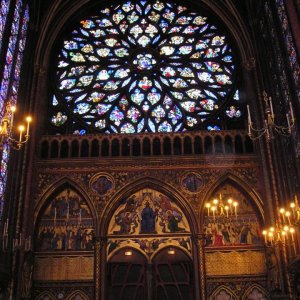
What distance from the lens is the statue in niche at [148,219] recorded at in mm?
17486

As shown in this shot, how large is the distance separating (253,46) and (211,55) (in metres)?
Answer: 2.18

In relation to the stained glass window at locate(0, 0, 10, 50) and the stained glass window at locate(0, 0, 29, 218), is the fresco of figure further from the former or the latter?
the stained glass window at locate(0, 0, 10, 50)

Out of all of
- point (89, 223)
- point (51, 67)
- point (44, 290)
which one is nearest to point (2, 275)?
point (44, 290)

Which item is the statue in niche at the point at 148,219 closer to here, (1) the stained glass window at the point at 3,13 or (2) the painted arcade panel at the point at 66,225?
(2) the painted arcade panel at the point at 66,225

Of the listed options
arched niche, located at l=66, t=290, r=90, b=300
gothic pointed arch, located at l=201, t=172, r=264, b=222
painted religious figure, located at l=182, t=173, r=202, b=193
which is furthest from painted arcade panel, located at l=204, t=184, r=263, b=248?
arched niche, located at l=66, t=290, r=90, b=300

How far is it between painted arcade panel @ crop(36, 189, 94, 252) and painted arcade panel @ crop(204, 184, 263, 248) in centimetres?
430

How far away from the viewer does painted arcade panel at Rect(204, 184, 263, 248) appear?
17.3 meters

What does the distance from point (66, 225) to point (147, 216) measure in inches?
117

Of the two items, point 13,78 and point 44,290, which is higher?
point 13,78

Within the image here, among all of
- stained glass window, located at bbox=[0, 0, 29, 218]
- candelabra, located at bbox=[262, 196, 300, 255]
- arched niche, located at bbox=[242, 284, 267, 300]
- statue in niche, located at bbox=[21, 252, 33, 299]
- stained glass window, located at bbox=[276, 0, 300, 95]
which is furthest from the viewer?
arched niche, located at bbox=[242, 284, 267, 300]

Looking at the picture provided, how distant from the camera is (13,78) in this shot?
16.5 metres

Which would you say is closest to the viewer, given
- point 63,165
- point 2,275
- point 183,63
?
point 2,275

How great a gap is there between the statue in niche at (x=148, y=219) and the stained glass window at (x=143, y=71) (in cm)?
341

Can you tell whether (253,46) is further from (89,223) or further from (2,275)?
(2,275)
